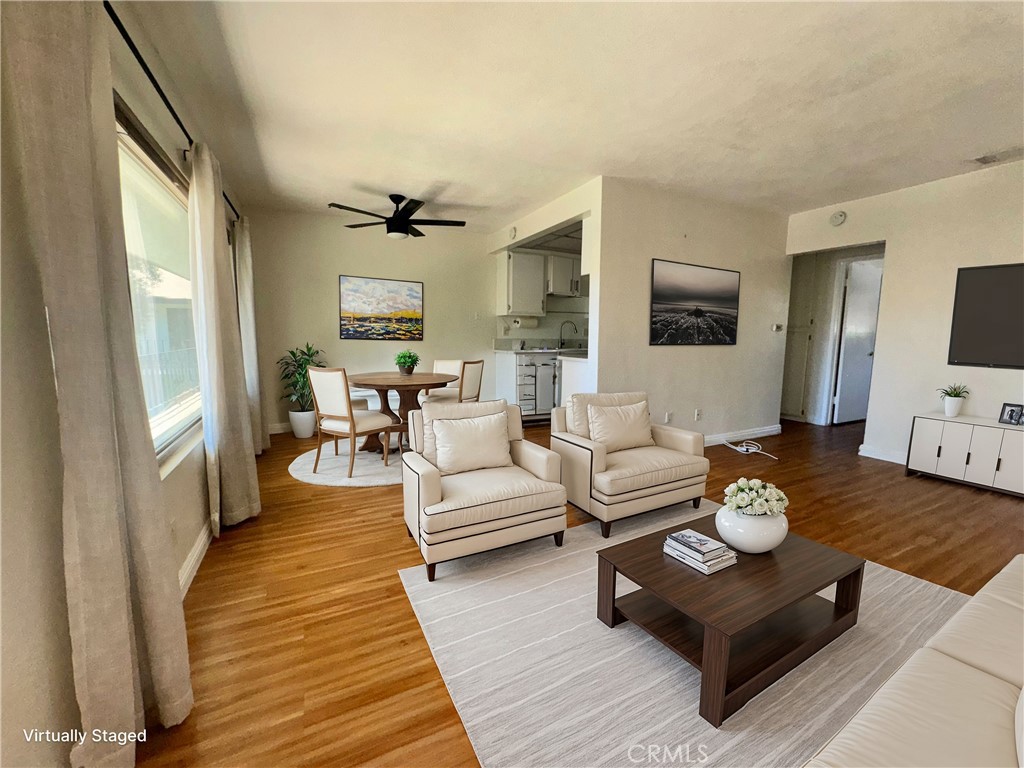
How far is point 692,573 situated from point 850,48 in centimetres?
265

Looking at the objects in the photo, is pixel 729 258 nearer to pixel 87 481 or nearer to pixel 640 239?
pixel 640 239

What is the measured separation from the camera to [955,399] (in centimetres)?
384

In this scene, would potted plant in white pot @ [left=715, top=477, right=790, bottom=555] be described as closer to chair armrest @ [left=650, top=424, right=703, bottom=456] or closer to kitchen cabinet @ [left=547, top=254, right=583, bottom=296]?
chair armrest @ [left=650, top=424, right=703, bottom=456]

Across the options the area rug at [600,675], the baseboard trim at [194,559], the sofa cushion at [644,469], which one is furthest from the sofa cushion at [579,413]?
the baseboard trim at [194,559]

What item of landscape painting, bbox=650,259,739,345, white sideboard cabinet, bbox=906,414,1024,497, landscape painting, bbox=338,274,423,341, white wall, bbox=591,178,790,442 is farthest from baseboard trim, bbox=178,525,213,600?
white sideboard cabinet, bbox=906,414,1024,497

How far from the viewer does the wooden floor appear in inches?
53.0

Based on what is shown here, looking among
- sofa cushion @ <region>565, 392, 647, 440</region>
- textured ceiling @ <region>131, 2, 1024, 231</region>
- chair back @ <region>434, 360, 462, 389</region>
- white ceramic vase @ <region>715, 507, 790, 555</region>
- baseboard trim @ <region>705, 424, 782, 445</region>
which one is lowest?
baseboard trim @ <region>705, 424, 782, 445</region>

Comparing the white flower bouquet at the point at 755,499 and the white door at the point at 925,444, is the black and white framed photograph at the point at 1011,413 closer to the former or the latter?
the white door at the point at 925,444

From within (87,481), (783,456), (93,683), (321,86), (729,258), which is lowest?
(783,456)

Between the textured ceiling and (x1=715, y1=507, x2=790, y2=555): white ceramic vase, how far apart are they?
221 cm

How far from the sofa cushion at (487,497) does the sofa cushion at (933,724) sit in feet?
4.92

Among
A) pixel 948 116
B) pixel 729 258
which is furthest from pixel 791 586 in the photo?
pixel 729 258

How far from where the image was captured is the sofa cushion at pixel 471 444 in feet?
8.23

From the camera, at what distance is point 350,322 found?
5523 millimetres
